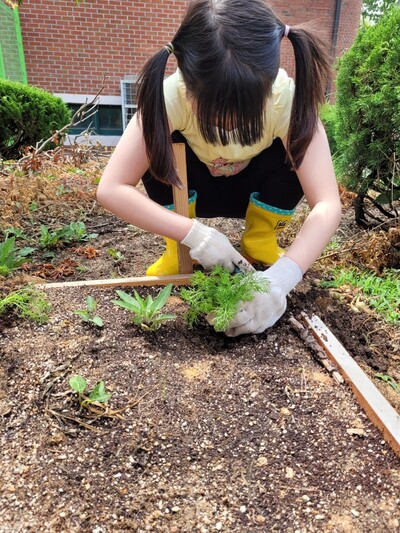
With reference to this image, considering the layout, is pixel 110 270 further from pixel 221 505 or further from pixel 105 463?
pixel 221 505

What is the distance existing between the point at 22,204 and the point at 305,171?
76.5 inches

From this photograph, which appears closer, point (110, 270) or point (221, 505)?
point (221, 505)

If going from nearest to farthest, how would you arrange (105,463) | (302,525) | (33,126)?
1. (302,525)
2. (105,463)
3. (33,126)

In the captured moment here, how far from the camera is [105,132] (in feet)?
28.5

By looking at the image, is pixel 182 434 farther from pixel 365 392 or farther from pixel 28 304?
pixel 28 304

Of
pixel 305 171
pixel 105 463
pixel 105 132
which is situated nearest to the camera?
pixel 105 463

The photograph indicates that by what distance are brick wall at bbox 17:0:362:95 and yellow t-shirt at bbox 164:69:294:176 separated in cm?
689

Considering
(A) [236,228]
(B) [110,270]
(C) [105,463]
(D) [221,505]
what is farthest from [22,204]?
(D) [221,505]

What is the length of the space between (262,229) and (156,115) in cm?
78

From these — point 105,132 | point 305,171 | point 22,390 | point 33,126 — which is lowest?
point 105,132

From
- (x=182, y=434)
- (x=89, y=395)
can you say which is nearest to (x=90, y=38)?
(x=89, y=395)

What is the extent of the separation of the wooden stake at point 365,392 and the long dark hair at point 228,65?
2.21ft

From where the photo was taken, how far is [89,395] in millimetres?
1097

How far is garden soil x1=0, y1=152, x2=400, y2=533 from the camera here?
0.87 metres
